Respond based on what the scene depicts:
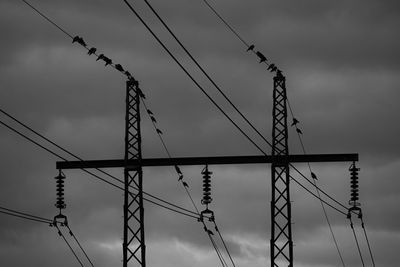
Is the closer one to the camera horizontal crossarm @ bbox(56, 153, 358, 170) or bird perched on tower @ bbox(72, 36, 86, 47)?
bird perched on tower @ bbox(72, 36, 86, 47)

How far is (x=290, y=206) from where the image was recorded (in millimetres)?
38531

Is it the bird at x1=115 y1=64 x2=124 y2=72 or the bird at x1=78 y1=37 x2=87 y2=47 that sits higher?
the bird at x1=115 y1=64 x2=124 y2=72

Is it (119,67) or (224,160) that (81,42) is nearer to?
(119,67)

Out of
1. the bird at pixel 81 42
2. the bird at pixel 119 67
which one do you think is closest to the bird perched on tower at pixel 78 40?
the bird at pixel 81 42

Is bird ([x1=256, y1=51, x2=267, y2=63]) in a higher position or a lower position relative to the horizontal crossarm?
higher

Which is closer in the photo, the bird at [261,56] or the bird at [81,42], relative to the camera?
the bird at [81,42]

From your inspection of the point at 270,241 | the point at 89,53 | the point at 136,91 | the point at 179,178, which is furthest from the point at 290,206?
the point at 89,53

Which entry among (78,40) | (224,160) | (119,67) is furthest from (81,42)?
(224,160)

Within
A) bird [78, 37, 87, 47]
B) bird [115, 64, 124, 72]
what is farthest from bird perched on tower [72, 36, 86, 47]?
bird [115, 64, 124, 72]

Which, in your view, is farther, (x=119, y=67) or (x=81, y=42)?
(x=119, y=67)

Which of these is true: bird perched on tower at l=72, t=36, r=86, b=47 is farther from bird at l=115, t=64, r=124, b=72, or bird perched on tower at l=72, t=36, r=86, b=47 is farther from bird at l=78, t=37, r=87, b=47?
bird at l=115, t=64, r=124, b=72

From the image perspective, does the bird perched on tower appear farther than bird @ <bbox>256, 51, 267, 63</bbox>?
No

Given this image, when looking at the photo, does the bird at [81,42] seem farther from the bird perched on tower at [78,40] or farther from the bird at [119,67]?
the bird at [119,67]

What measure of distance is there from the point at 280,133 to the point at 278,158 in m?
1.09
